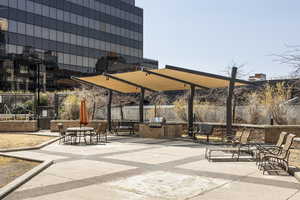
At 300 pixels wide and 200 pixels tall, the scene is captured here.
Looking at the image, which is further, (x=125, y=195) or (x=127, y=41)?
(x=127, y=41)

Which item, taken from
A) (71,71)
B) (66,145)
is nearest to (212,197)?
(66,145)

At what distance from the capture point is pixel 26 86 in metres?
53.9

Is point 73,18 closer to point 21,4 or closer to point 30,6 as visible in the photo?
point 30,6

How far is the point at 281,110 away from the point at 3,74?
43828mm

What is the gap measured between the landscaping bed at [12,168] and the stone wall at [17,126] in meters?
12.0

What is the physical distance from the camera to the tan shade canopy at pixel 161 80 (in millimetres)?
15805

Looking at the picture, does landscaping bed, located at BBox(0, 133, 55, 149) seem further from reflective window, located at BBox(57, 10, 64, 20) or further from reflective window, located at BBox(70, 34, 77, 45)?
reflective window, located at BBox(70, 34, 77, 45)

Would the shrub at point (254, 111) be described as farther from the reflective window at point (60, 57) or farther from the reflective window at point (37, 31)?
the reflective window at point (60, 57)

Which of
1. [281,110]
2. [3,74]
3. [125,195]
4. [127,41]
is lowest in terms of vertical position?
[125,195]

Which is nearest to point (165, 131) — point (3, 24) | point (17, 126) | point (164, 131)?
point (164, 131)

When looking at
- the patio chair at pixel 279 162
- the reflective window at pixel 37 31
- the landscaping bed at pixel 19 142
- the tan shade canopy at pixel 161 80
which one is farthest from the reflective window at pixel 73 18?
the patio chair at pixel 279 162

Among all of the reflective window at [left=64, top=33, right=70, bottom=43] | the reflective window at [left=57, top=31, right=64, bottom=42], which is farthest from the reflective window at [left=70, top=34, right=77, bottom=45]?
the reflective window at [left=57, top=31, right=64, bottom=42]

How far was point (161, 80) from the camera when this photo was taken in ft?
62.4

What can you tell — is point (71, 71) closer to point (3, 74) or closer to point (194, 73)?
point (3, 74)
